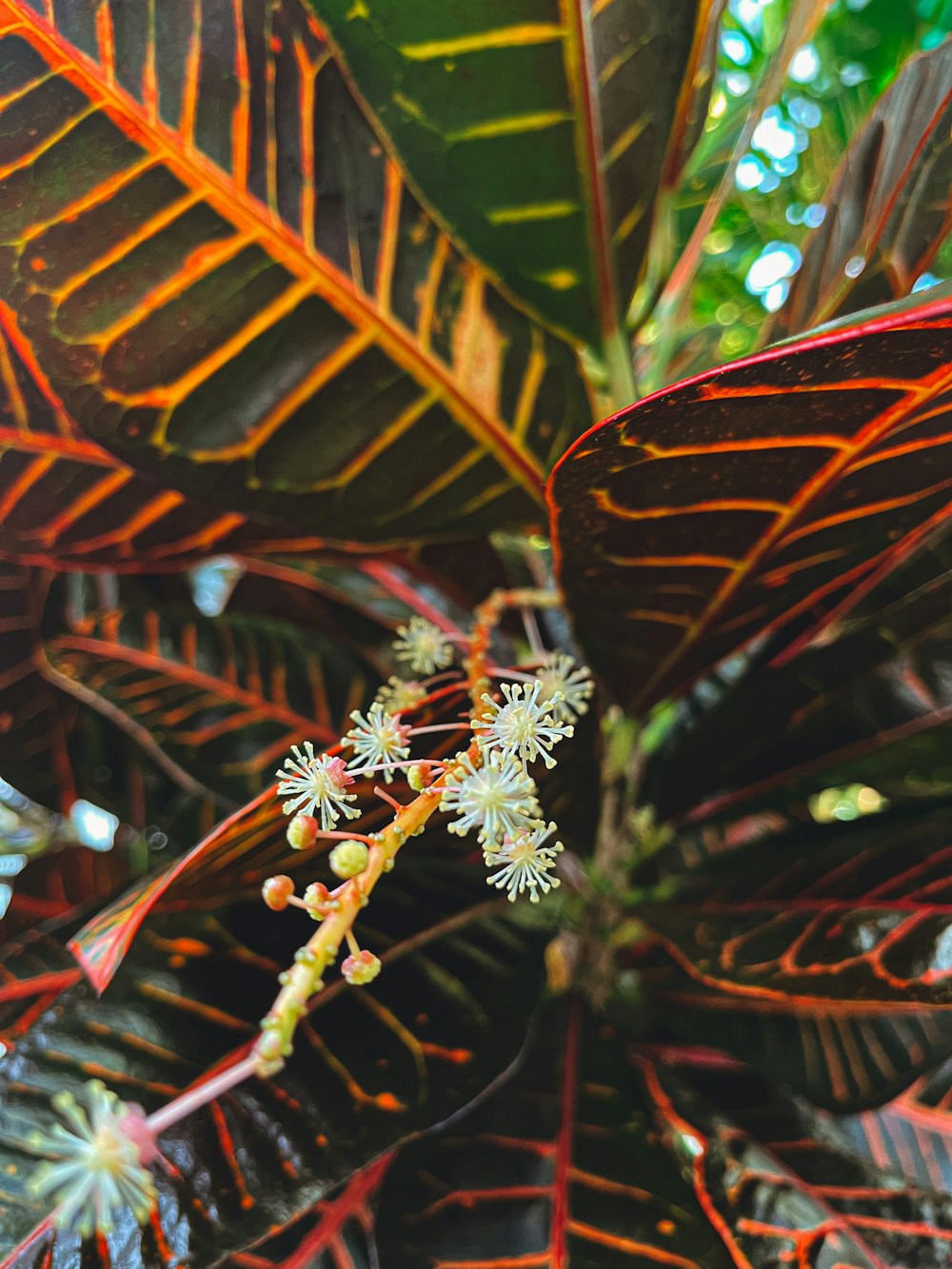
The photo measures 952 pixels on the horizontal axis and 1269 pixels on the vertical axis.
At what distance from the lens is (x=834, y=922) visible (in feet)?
1.85

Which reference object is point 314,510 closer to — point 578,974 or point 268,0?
point 268,0

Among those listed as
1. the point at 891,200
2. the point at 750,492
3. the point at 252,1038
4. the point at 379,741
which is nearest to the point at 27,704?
the point at 252,1038

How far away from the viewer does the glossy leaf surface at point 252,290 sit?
459 mm

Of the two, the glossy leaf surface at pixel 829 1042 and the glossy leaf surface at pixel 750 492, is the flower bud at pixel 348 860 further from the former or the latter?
the glossy leaf surface at pixel 829 1042

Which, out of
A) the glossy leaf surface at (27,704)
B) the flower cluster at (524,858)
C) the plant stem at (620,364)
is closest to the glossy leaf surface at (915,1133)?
the flower cluster at (524,858)

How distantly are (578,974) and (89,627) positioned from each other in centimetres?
49

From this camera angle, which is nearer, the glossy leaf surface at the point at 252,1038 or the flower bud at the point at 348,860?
the flower bud at the point at 348,860

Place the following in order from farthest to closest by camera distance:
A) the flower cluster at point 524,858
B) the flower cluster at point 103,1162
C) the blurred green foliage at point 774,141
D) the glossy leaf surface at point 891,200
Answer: the blurred green foliage at point 774,141 < the glossy leaf surface at point 891,200 < the flower cluster at point 524,858 < the flower cluster at point 103,1162

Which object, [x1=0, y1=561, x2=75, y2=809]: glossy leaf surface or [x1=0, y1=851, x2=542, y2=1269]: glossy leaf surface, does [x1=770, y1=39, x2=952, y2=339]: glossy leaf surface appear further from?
[x1=0, y1=561, x2=75, y2=809]: glossy leaf surface

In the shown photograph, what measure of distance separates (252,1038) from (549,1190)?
0.66 ft

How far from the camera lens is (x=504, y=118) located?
1.73 ft

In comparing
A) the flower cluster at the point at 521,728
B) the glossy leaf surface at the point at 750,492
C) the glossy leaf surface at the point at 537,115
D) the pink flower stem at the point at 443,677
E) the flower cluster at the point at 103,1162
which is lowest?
the flower cluster at the point at 103,1162

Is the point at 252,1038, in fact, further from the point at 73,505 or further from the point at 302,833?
the point at 73,505

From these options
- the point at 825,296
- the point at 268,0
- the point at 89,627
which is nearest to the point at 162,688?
the point at 89,627
